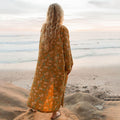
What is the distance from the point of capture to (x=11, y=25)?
24266mm

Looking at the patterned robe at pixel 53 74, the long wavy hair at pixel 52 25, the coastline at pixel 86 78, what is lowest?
the coastline at pixel 86 78

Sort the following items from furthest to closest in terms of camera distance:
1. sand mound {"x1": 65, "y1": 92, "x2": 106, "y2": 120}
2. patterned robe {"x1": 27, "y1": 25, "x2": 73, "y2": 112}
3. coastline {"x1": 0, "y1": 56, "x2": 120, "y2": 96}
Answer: coastline {"x1": 0, "y1": 56, "x2": 120, "y2": 96}, sand mound {"x1": 65, "y1": 92, "x2": 106, "y2": 120}, patterned robe {"x1": 27, "y1": 25, "x2": 73, "y2": 112}

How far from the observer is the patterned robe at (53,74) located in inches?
112

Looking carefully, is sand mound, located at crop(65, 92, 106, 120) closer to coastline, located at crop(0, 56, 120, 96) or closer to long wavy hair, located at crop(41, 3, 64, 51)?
coastline, located at crop(0, 56, 120, 96)

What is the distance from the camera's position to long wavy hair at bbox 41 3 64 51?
108 inches

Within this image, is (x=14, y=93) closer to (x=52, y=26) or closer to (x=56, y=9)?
(x=52, y=26)

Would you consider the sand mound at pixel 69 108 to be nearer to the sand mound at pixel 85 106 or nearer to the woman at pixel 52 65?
the sand mound at pixel 85 106

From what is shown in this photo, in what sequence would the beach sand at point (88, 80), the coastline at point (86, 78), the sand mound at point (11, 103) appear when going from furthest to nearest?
the coastline at point (86, 78), the beach sand at point (88, 80), the sand mound at point (11, 103)

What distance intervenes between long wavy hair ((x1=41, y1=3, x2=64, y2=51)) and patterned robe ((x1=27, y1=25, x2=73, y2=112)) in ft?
0.26

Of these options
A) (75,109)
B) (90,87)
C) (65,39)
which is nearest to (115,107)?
(75,109)

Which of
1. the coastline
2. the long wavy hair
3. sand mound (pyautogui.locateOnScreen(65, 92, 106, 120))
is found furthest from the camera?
the coastline

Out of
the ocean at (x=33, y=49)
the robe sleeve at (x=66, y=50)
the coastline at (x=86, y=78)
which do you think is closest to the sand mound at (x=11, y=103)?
the coastline at (x=86, y=78)

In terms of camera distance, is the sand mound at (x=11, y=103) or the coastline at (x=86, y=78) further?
the coastline at (x=86, y=78)

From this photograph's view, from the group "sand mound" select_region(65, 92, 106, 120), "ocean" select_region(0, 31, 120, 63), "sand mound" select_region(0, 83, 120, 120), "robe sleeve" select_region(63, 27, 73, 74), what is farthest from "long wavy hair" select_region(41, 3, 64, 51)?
"ocean" select_region(0, 31, 120, 63)
